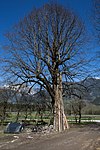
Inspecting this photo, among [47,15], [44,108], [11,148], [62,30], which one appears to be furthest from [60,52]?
[11,148]

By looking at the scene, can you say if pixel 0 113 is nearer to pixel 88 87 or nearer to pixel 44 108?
pixel 44 108

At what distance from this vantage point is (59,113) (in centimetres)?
2547

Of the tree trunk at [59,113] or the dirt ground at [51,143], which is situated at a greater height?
the tree trunk at [59,113]

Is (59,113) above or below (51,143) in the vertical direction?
above

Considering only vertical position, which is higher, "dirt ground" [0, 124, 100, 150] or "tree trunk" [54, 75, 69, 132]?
"tree trunk" [54, 75, 69, 132]

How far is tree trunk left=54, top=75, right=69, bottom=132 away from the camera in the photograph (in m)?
24.8

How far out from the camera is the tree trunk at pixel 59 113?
81.4ft

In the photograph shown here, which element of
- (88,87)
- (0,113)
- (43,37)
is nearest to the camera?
(43,37)

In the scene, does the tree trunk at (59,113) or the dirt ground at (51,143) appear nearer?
the dirt ground at (51,143)

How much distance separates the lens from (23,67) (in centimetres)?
2542

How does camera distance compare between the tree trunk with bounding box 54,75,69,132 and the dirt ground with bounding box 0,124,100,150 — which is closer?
the dirt ground with bounding box 0,124,100,150

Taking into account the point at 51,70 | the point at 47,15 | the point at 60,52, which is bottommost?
the point at 51,70

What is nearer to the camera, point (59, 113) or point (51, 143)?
point (51, 143)

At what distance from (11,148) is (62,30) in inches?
721
